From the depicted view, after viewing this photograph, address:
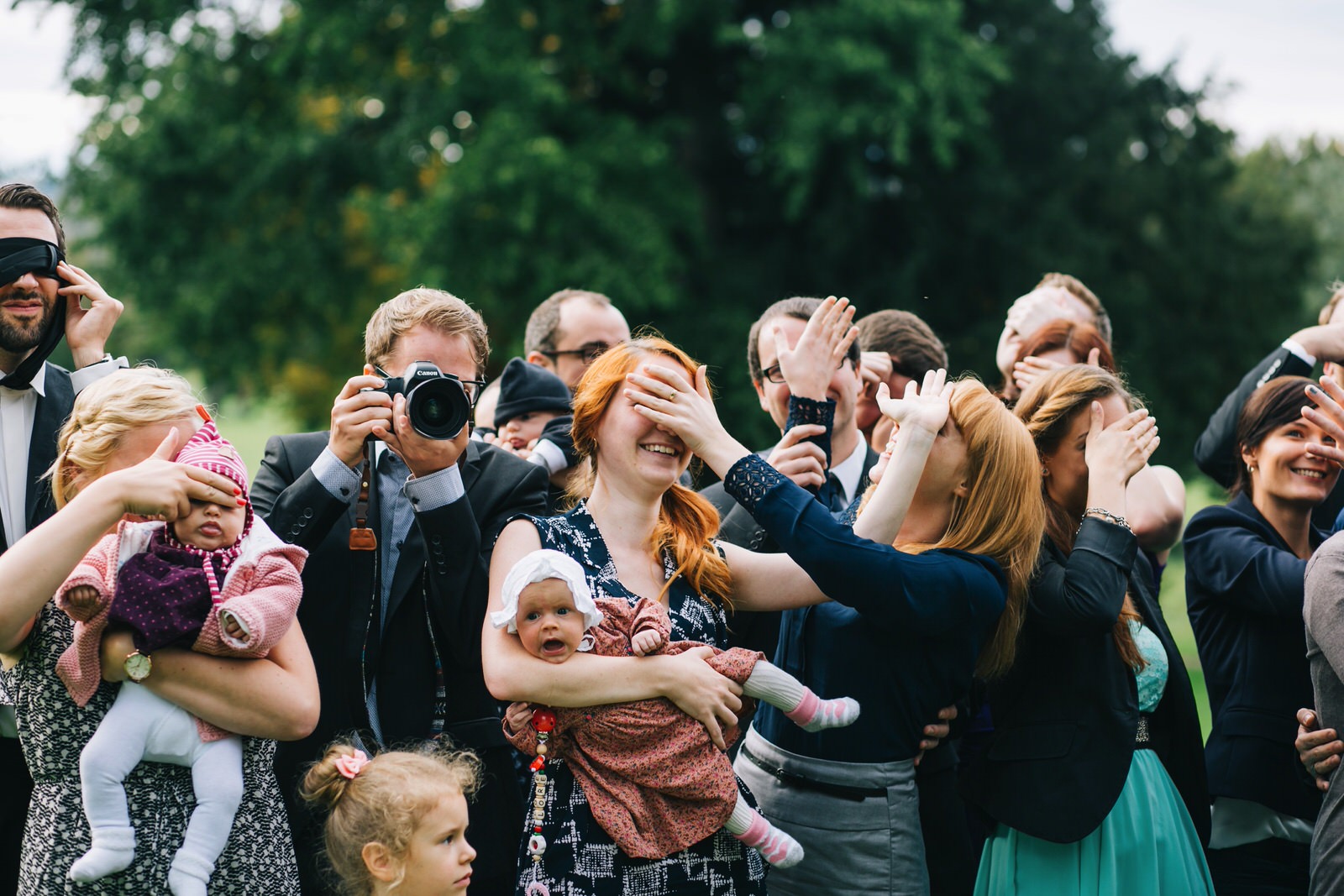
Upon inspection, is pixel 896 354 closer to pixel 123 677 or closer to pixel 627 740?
pixel 627 740

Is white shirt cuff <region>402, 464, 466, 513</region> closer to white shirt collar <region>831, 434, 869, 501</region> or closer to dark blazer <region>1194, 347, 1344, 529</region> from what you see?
white shirt collar <region>831, 434, 869, 501</region>

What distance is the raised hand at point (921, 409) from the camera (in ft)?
9.26

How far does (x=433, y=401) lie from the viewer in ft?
9.18

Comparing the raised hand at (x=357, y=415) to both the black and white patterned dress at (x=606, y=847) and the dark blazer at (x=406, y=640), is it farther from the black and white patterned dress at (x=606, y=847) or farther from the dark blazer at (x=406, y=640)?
the black and white patterned dress at (x=606, y=847)

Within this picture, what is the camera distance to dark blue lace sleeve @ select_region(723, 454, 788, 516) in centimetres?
269

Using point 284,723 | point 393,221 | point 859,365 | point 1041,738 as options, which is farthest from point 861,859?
point 393,221

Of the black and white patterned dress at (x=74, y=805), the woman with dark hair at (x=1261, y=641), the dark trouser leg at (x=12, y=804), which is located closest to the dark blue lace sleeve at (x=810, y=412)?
the woman with dark hair at (x=1261, y=641)

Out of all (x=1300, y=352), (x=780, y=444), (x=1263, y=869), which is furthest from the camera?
(x=1300, y=352)

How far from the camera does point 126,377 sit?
2.66 metres

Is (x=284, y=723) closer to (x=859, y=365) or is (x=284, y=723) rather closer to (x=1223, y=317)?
(x=859, y=365)

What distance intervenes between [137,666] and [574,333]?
2.66 metres

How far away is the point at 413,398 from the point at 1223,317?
54.8 feet

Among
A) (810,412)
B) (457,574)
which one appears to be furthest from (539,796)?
(810,412)

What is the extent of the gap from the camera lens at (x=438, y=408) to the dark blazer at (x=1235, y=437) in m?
2.75
